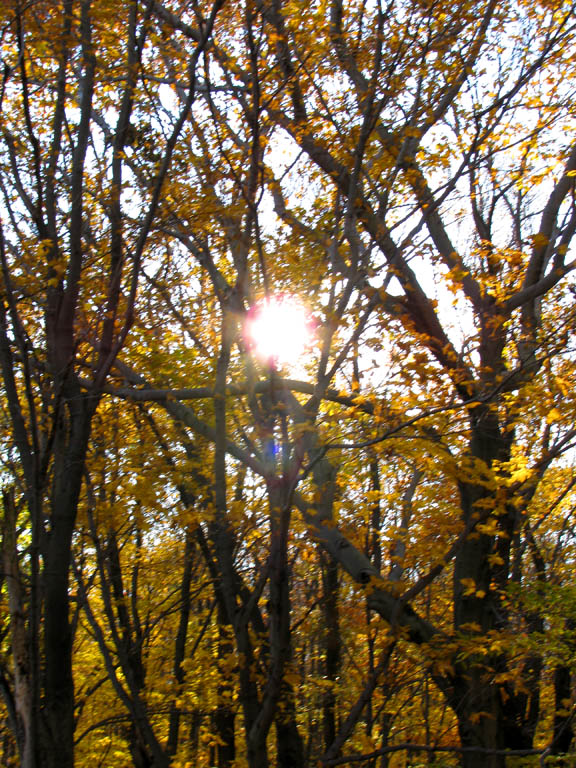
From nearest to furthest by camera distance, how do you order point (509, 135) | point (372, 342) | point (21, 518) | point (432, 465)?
point (372, 342) → point (432, 465) → point (21, 518) → point (509, 135)

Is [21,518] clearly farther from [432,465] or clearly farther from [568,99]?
[568,99]

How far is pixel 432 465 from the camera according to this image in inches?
232

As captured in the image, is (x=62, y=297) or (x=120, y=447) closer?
(x=62, y=297)

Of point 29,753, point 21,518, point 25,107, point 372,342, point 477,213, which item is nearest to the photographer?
point 29,753

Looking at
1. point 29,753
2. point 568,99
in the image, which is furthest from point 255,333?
point 568,99

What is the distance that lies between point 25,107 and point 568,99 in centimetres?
567

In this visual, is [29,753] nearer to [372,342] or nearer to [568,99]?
[372,342]

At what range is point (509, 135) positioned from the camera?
7117mm

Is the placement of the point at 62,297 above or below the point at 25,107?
below

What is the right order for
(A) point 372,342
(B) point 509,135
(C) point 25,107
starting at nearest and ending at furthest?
(C) point 25,107
(A) point 372,342
(B) point 509,135

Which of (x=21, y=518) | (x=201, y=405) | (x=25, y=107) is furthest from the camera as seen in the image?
(x=201, y=405)

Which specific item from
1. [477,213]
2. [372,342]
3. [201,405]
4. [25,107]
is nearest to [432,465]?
[372,342]

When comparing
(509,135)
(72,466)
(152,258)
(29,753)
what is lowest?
(29,753)

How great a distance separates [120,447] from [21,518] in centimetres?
143
